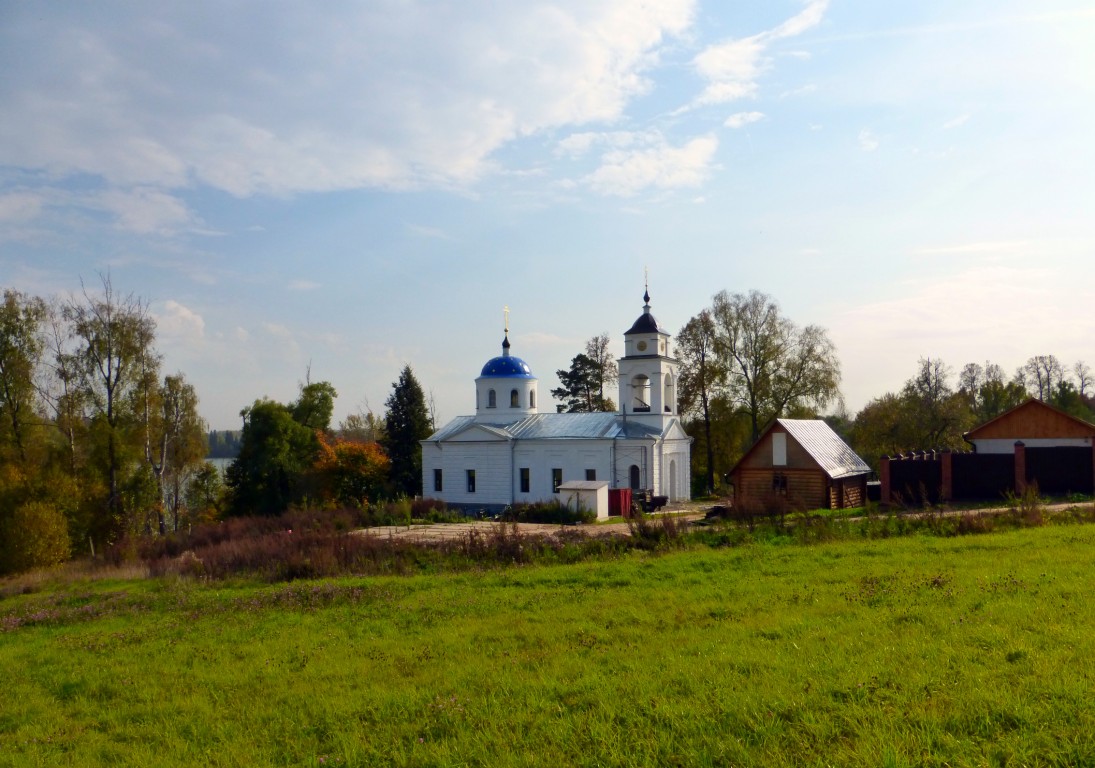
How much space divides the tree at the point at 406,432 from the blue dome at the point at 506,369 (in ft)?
28.1

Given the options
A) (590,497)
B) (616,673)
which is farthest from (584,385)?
(616,673)

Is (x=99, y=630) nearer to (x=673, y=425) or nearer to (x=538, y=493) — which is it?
(x=538, y=493)

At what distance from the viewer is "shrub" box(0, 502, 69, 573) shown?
28.3 meters

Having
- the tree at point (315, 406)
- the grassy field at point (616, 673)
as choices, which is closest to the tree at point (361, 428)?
the tree at point (315, 406)

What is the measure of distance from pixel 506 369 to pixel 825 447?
18.3 m

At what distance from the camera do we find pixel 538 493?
40312mm

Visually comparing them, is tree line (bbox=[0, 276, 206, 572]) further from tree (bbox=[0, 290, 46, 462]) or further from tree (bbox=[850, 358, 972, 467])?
tree (bbox=[850, 358, 972, 467])

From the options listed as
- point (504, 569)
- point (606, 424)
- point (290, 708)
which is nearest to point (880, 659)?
point (290, 708)

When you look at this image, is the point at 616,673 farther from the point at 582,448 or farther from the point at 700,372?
the point at 700,372

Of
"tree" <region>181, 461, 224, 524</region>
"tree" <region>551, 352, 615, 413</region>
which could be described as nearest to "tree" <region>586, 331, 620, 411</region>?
"tree" <region>551, 352, 615, 413</region>

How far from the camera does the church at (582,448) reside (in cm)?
3934

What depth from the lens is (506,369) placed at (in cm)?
4438

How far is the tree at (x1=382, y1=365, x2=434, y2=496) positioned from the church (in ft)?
24.1

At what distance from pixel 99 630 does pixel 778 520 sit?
14.0 metres
